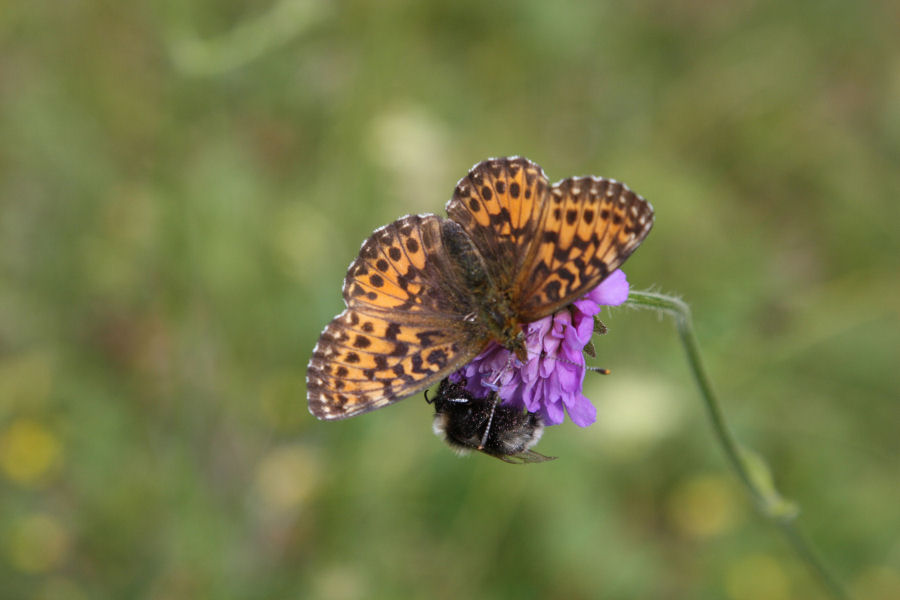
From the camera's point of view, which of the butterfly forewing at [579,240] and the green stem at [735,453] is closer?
the butterfly forewing at [579,240]

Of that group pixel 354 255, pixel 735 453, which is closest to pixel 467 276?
pixel 735 453

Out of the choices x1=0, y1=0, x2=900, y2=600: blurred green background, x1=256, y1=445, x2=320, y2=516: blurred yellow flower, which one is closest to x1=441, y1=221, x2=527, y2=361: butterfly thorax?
x1=0, y1=0, x2=900, y2=600: blurred green background

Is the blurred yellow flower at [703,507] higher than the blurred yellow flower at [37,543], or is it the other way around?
the blurred yellow flower at [703,507]

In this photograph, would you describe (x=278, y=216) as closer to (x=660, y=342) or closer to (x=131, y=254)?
(x=131, y=254)

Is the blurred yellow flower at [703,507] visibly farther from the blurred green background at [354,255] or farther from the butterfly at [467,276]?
the butterfly at [467,276]

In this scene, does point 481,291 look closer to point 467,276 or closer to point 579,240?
point 467,276

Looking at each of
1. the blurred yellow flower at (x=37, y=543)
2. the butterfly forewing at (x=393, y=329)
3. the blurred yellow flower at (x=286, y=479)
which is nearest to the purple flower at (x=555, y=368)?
the butterfly forewing at (x=393, y=329)
